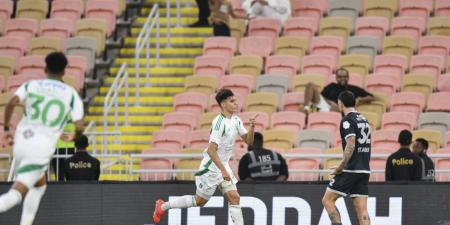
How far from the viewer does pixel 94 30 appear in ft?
91.0

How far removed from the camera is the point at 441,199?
20078 millimetres

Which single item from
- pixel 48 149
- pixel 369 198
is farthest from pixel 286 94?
pixel 48 149

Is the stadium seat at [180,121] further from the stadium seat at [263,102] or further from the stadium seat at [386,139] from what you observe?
the stadium seat at [386,139]

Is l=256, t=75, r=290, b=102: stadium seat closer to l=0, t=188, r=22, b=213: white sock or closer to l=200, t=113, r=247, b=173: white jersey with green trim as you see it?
l=200, t=113, r=247, b=173: white jersey with green trim

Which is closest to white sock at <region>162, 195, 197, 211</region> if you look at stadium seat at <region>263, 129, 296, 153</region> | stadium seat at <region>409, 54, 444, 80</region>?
stadium seat at <region>263, 129, 296, 153</region>

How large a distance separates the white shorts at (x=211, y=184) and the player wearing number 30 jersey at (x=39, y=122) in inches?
138

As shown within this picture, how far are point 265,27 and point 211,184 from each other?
902 centimetres

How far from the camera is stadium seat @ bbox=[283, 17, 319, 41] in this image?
26.9m

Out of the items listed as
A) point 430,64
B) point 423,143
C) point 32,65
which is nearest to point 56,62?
point 423,143

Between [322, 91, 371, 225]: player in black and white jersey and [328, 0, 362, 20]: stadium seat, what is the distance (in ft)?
30.0

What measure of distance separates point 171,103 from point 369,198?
7.47 meters

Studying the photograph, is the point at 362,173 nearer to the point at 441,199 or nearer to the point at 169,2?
the point at 441,199

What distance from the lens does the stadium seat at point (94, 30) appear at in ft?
90.6

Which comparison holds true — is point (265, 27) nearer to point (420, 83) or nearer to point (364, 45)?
point (364, 45)
